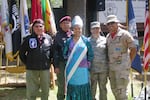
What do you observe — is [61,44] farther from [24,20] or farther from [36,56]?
[24,20]

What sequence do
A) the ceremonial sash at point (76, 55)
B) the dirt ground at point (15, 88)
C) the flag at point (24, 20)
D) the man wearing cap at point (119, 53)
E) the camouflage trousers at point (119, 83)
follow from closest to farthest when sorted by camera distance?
the ceremonial sash at point (76, 55)
the man wearing cap at point (119, 53)
the camouflage trousers at point (119, 83)
the flag at point (24, 20)
the dirt ground at point (15, 88)

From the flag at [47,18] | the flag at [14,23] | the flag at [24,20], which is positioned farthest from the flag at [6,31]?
the flag at [47,18]

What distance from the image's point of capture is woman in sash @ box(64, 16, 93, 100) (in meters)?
6.05

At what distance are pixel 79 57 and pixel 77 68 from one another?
170 millimetres

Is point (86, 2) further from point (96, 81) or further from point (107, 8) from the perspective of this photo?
point (96, 81)

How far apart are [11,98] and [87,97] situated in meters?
2.91

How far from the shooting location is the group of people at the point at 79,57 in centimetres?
607

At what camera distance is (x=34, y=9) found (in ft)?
27.8

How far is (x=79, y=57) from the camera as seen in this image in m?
6.06

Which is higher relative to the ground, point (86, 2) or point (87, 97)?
point (86, 2)

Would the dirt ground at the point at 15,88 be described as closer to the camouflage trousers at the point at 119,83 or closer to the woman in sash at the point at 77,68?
the camouflage trousers at the point at 119,83

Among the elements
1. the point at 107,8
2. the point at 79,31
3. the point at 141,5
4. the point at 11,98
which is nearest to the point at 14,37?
the point at 11,98

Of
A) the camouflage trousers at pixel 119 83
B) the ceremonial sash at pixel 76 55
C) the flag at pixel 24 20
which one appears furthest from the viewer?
the flag at pixel 24 20

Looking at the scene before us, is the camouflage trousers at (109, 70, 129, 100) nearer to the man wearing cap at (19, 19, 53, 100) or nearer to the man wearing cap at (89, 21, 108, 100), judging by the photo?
the man wearing cap at (89, 21, 108, 100)
